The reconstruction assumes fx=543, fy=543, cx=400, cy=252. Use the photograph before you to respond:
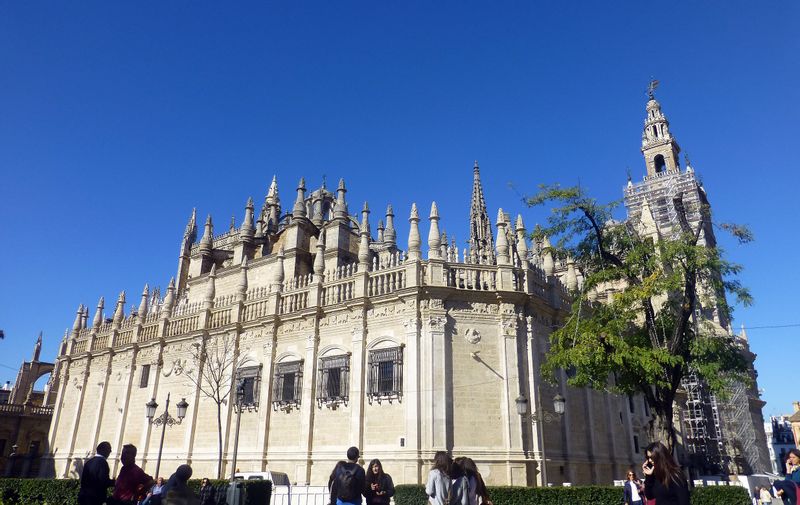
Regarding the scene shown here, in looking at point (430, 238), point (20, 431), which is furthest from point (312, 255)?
point (20, 431)

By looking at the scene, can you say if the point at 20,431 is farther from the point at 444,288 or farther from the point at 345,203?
the point at 444,288

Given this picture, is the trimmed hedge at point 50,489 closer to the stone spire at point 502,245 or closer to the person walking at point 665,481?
the stone spire at point 502,245

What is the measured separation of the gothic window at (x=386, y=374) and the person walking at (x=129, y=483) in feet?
44.1

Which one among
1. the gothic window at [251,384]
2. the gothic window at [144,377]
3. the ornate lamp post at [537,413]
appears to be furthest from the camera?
the gothic window at [144,377]

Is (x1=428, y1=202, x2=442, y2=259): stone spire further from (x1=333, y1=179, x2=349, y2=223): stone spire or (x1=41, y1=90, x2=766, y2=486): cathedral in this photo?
(x1=333, y1=179, x2=349, y2=223): stone spire

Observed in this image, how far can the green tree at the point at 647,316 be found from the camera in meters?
17.2

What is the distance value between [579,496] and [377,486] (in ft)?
29.0

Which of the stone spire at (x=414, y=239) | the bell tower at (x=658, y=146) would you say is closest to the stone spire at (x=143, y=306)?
the stone spire at (x=414, y=239)

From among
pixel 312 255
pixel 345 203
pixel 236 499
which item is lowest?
pixel 236 499

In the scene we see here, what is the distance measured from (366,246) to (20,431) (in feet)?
131

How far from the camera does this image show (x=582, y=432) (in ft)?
77.6

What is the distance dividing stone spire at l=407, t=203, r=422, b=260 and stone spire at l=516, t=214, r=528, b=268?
4.37 m

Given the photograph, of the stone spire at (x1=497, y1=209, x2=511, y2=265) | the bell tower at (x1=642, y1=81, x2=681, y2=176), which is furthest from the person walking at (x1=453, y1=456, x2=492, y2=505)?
the bell tower at (x1=642, y1=81, x2=681, y2=176)

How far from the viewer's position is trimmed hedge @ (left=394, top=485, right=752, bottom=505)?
15.5 m
